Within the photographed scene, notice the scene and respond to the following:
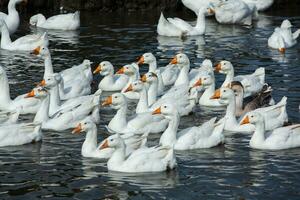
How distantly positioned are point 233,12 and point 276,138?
47.6 feet

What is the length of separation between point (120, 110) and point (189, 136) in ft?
6.09

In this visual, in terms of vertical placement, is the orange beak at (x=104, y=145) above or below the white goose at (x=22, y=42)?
below

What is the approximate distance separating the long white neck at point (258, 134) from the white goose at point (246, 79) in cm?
409

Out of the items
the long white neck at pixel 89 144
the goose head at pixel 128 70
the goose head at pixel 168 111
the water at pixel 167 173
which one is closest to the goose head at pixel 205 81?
the water at pixel 167 173

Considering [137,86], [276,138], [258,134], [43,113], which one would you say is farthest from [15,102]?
[276,138]

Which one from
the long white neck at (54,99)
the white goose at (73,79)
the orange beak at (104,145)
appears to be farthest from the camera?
the white goose at (73,79)

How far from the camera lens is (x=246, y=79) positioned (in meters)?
21.3

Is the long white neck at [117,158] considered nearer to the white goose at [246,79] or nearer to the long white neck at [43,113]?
the long white neck at [43,113]

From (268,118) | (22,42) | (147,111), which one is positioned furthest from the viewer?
(22,42)

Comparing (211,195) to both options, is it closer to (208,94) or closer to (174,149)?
(174,149)

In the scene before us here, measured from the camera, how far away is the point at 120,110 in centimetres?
1773

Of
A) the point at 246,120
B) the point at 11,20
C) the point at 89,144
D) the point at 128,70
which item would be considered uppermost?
the point at 11,20

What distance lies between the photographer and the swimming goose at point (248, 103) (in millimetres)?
19036

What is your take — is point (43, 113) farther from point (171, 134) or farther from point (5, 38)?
point (5, 38)
